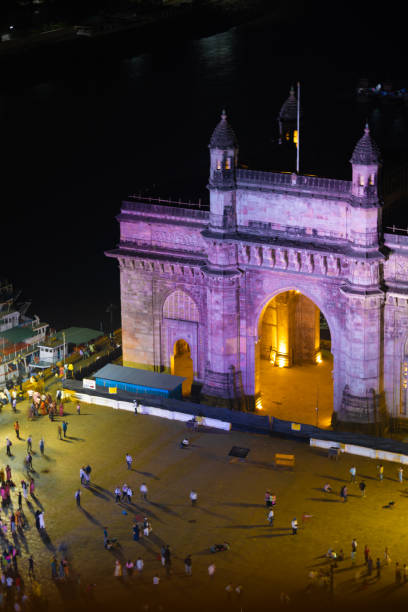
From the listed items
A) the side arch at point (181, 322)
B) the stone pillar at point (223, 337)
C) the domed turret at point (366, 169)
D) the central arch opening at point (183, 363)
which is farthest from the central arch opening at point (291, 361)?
the domed turret at point (366, 169)

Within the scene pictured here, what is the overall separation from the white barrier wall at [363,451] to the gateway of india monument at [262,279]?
295 centimetres

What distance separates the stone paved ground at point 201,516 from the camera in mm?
72125

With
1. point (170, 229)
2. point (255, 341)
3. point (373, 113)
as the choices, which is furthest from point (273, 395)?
point (373, 113)

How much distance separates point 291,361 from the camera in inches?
4080

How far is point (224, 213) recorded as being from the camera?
3642 inches

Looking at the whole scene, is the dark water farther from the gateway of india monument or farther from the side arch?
the side arch

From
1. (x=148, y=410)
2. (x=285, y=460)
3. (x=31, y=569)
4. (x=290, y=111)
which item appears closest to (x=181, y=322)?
(x=148, y=410)

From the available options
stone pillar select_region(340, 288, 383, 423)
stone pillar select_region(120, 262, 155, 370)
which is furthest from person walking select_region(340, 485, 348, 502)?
stone pillar select_region(120, 262, 155, 370)

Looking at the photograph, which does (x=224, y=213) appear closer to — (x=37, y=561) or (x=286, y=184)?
(x=286, y=184)

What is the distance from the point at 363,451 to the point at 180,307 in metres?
19.7

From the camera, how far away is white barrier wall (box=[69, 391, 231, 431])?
92.4 m

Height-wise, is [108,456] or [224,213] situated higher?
[224,213]

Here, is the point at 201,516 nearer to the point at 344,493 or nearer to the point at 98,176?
the point at 344,493

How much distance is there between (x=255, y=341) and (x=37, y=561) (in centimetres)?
2696
